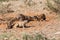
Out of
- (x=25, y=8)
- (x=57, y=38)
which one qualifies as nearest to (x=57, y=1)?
(x=25, y=8)

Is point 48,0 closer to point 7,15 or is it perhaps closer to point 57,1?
point 57,1

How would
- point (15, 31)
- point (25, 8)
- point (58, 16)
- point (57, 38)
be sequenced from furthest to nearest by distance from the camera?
point (25, 8) < point (58, 16) < point (15, 31) < point (57, 38)

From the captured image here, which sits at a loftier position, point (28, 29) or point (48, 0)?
point (48, 0)

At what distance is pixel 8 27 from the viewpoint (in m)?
8.53

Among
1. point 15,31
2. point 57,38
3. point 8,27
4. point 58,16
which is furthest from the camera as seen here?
point 58,16

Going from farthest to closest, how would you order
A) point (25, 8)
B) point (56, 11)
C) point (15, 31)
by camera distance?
point (25, 8) < point (56, 11) < point (15, 31)

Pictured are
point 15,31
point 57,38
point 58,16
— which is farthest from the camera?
point 58,16

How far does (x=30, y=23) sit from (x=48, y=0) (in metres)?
1.70

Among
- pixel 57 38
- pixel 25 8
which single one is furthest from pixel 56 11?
pixel 57 38

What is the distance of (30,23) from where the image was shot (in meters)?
8.91

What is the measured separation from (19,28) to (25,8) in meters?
2.68

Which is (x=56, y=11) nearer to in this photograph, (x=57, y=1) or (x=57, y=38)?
(x=57, y=1)

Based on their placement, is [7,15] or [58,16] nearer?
[58,16]

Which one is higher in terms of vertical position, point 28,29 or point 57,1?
point 57,1
